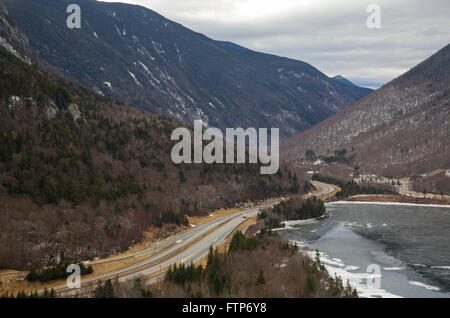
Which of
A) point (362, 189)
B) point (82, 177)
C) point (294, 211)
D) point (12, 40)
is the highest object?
point (12, 40)

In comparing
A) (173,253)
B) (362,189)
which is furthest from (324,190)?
(173,253)

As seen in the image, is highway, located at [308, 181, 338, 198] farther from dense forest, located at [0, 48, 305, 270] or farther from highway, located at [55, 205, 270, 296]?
highway, located at [55, 205, 270, 296]

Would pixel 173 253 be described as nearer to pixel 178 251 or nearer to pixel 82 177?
pixel 178 251

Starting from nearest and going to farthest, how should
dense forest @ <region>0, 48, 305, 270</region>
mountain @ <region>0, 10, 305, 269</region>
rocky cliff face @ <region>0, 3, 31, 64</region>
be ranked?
dense forest @ <region>0, 48, 305, 270</region> < mountain @ <region>0, 10, 305, 269</region> < rocky cliff face @ <region>0, 3, 31, 64</region>

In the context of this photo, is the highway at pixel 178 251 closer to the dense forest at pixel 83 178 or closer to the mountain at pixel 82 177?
the mountain at pixel 82 177

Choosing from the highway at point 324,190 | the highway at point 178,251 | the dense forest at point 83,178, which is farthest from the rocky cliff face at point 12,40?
the highway at point 324,190

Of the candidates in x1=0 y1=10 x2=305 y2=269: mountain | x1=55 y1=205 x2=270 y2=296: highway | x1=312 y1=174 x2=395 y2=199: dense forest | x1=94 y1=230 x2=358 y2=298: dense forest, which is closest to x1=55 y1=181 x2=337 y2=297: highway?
x1=55 y1=205 x2=270 y2=296: highway
